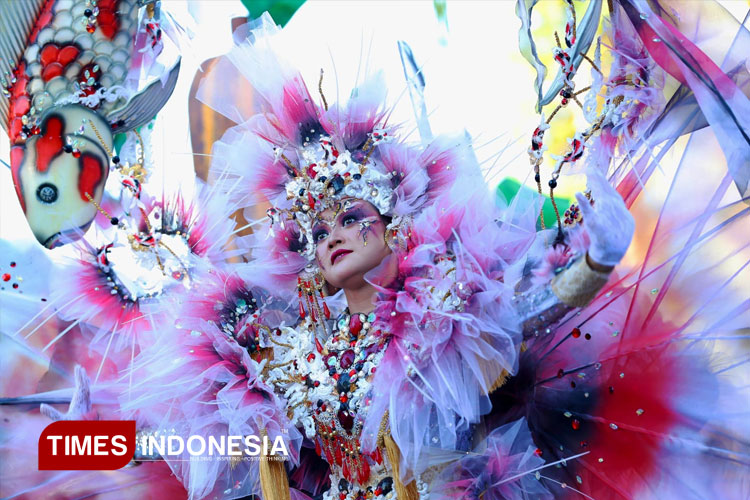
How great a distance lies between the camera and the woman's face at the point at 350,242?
74.0 inches

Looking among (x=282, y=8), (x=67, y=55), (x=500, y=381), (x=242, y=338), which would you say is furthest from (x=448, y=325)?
(x=67, y=55)

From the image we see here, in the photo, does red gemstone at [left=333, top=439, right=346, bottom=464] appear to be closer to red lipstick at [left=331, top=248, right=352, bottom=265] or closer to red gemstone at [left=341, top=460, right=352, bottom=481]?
red gemstone at [left=341, top=460, right=352, bottom=481]

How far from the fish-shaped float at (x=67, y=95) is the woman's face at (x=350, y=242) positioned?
761 mm

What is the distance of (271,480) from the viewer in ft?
5.92

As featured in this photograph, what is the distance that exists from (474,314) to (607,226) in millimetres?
387

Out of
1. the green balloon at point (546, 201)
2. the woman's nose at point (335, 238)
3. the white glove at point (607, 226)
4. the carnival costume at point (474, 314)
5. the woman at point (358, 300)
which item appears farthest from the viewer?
the green balloon at point (546, 201)

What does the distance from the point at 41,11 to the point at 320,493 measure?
1.56 meters

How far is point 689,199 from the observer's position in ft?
5.35

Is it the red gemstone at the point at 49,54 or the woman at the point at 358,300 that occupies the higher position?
the red gemstone at the point at 49,54

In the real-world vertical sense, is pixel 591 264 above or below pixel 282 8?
below

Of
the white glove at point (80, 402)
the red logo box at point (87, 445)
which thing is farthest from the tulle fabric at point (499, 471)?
the white glove at point (80, 402)

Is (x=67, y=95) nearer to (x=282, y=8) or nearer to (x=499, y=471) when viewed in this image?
(x=282, y=8)

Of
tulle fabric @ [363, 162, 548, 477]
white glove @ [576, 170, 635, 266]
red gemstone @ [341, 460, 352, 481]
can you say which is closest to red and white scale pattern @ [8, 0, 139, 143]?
tulle fabric @ [363, 162, 548, 477]

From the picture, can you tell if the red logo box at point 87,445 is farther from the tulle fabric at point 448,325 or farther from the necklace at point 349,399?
the tulle fabric at point 448,325
